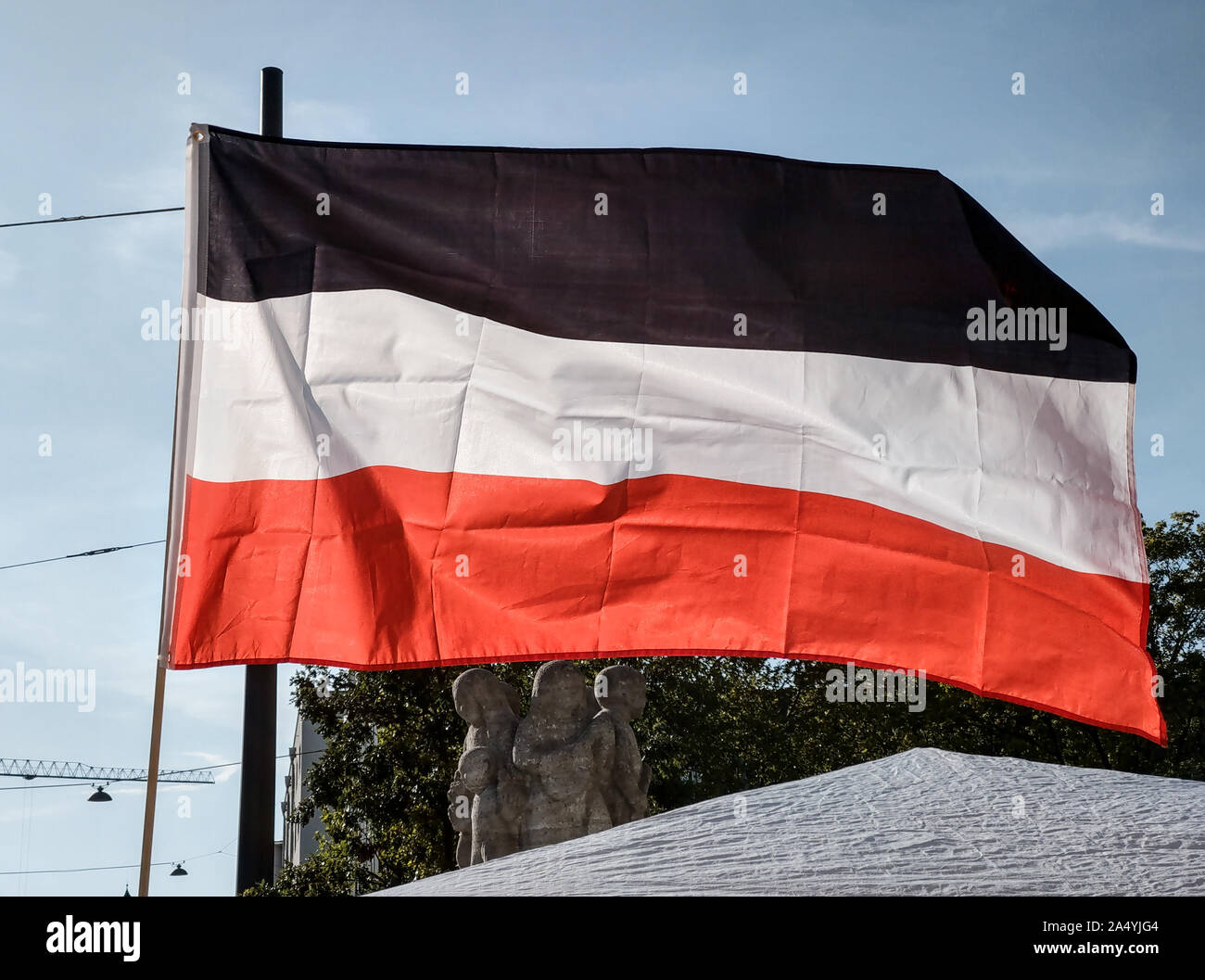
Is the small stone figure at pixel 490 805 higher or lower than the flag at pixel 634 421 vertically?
lower

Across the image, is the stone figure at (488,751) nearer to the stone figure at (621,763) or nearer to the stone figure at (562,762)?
the stone figure at (562,762)

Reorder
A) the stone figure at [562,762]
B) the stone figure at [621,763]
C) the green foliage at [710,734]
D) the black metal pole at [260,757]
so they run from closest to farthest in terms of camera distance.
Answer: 1. the black metal pole at [260,757]
2. the stone figure at [562,762]
3. the stone figure at [621,763]
4. the green foliage at [710,734]

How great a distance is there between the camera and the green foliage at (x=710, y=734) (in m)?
22.7

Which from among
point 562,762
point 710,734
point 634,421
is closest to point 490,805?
point 562,762

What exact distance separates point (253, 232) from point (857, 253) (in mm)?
2453

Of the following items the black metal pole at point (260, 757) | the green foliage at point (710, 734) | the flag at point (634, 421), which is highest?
the flag at point (634, 421)

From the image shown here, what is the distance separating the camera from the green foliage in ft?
74.4

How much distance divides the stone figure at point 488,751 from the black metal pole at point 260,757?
5.61 metres

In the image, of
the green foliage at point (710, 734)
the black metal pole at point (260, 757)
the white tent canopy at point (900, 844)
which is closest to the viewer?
the white tent canopy at point (900, 844)

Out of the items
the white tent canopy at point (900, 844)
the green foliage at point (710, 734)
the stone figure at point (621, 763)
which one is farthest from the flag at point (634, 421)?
the green foliage at point (710, 734)

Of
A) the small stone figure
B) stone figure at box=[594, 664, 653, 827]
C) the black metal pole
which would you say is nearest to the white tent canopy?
the black metal pole

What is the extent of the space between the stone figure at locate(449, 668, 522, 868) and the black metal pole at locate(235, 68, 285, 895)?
5.61 m
